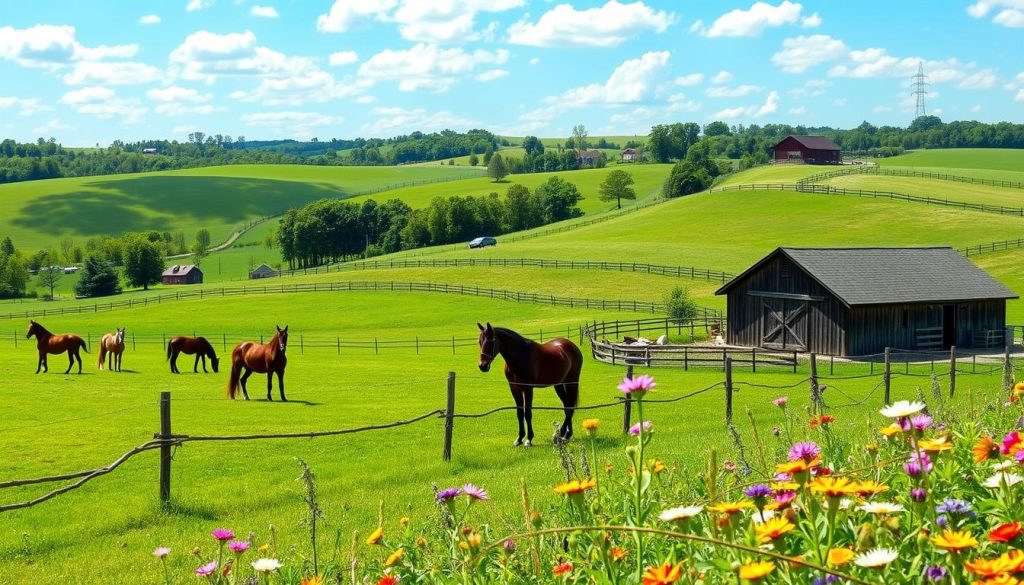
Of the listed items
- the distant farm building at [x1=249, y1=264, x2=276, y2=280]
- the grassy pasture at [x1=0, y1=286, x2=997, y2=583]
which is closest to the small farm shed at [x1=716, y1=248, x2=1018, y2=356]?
the grassy pasture at [x1=0, y1=286, x2=997, y2=583]

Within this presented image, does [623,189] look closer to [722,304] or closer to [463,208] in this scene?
[463,208]

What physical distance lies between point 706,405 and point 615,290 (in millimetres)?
45909

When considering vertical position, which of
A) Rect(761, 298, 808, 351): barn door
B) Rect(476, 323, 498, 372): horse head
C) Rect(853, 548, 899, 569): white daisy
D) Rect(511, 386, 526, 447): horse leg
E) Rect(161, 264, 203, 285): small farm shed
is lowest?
Rect(161, 264, 203, 285): small farm shed

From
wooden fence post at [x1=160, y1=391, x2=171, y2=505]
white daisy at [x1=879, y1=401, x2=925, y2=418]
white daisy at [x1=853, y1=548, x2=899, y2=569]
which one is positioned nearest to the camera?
white daisy at [x1=853, y1=548, x2=899, y2=569]

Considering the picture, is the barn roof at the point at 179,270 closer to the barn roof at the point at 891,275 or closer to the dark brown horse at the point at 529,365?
the barn roof at the point at 891,275

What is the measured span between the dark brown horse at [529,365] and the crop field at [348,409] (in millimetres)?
615

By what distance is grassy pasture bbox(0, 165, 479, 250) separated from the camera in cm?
14212

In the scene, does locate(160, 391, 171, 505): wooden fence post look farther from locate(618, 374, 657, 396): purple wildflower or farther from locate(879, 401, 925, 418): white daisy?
locate(879, 401, 925, 418): white daisy

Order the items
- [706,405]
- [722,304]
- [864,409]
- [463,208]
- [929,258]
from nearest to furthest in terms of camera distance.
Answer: [864,409], [706,405], [929,258], [722,304], [463,208]

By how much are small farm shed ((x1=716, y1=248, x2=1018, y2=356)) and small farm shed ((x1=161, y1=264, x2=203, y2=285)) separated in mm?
82671

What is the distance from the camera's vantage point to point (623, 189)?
5305 inches

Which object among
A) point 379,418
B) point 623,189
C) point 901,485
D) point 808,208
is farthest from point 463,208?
point 901,485

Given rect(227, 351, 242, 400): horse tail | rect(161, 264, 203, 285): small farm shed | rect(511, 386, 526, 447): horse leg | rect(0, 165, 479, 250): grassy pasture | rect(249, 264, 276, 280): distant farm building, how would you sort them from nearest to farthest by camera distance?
1. rect(511, 386, 526, 447): horse leg
2. rect(227, 351, 242, 400): horse tail
3. rect(249, 264, 276, 280): distant farm building
4. rect(161, 264, 203, 285): small farm shed
5. rect(0, 165, 479, 250): grassy pasture

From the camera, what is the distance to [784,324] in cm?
3838
